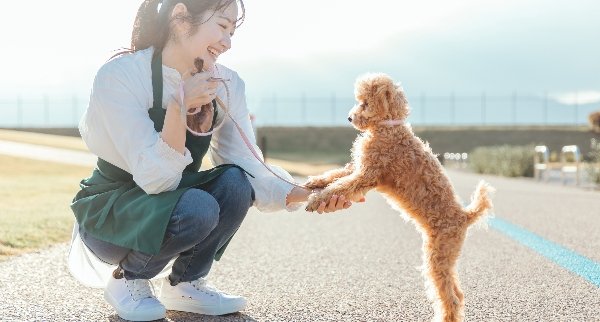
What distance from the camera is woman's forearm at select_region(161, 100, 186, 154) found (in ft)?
11.8

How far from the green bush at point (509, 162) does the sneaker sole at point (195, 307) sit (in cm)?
2337

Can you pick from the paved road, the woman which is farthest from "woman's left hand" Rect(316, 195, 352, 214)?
the paved road

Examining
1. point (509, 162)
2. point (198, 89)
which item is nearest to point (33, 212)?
point (198, 89)

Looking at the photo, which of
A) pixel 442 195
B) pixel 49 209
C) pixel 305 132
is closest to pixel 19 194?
pixel 49 209

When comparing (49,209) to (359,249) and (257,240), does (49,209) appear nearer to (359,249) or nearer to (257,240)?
(257,240)

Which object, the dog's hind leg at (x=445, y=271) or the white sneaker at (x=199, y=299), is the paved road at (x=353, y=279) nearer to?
the white sneaker at (x=199, y=299)

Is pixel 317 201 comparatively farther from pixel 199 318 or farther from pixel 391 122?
pixel 199 318

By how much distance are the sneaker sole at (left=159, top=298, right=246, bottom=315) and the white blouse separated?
1.17 ft

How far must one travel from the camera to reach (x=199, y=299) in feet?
13.9

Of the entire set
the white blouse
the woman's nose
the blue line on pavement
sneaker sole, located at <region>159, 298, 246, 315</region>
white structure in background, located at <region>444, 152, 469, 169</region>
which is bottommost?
white structure in background, located at <region>444, 152, 469, 169</region>

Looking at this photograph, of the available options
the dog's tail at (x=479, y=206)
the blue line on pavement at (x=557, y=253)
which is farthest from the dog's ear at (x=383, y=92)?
the blue line on pavement at (x=557, y=253)

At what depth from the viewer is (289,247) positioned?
7.23 meters

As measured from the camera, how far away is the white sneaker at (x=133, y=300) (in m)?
3.98

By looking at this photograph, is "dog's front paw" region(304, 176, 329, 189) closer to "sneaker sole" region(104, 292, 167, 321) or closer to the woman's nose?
the woman's nose
